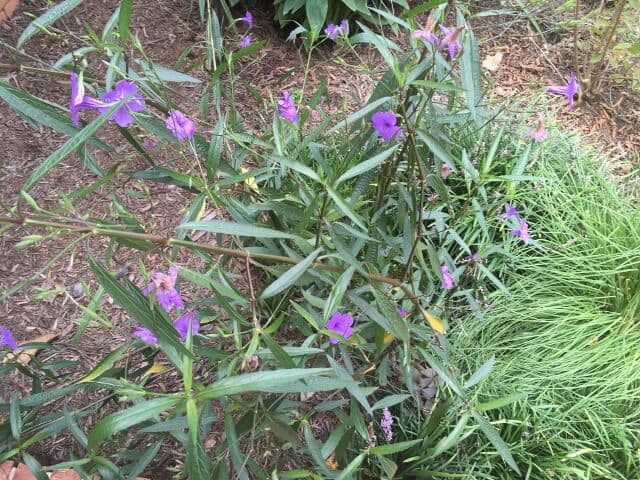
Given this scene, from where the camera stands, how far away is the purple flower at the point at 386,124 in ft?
3.77

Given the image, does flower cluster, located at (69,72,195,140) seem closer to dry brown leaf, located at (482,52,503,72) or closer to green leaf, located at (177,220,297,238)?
green leaf, located at (177,220,297,238)

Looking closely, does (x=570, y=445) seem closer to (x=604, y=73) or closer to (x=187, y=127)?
(x=187, y=127)

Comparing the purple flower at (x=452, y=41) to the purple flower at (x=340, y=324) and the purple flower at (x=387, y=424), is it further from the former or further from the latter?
the purple flower at (x=387, y=424)

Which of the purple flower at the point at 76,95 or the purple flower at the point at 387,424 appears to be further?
the purple flower at the point at 387,424

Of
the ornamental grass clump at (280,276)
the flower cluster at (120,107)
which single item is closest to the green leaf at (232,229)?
the ornamental grass clump at (280,276)

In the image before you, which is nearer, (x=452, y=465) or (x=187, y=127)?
(x=187, y=127)

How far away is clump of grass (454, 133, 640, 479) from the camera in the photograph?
5.35 feet

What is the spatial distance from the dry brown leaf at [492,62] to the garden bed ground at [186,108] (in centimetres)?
1

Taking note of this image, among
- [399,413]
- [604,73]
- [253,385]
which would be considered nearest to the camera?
[253,385]

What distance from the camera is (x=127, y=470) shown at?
1.40m

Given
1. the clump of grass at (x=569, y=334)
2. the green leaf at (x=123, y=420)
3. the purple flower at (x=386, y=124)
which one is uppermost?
the green leaf at (x=123, y=420)

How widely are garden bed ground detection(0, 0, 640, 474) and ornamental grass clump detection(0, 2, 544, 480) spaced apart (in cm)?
13

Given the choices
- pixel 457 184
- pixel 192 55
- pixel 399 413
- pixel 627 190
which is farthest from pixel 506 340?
pixel 192 55

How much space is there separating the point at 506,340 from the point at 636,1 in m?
1.57
